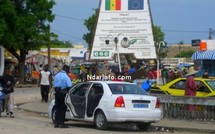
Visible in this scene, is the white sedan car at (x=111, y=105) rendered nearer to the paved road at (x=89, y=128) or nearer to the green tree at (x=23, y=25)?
the paved road at (x=89, y=128)

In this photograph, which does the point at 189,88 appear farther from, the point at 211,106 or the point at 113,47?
the point at 113,47

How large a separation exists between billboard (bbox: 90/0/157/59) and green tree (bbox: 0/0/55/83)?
25.4 metres

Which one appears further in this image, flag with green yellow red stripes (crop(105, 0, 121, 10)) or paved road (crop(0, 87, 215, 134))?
flag with green yellow red stripes (crop(105, 0, 121, 10))

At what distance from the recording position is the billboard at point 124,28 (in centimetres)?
2555

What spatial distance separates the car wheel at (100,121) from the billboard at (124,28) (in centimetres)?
867

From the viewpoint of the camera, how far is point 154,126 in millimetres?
18453

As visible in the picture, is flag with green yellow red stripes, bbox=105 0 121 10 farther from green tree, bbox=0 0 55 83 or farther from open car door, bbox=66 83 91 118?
green tree, bbox=0 0 55 83

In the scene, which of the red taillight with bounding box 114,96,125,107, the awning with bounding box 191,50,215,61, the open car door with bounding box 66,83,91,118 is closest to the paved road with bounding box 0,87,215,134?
the open car door with bounding box 66,83,91,118

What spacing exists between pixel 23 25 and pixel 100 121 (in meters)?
36.0

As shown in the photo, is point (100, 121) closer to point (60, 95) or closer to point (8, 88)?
point (60, 95)

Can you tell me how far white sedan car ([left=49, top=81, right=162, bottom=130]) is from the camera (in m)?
16.6

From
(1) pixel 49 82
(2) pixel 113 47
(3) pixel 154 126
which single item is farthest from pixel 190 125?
(1) pixel 49 82

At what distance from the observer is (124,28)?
83.9 feet

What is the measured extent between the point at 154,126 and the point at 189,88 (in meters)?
3.59
